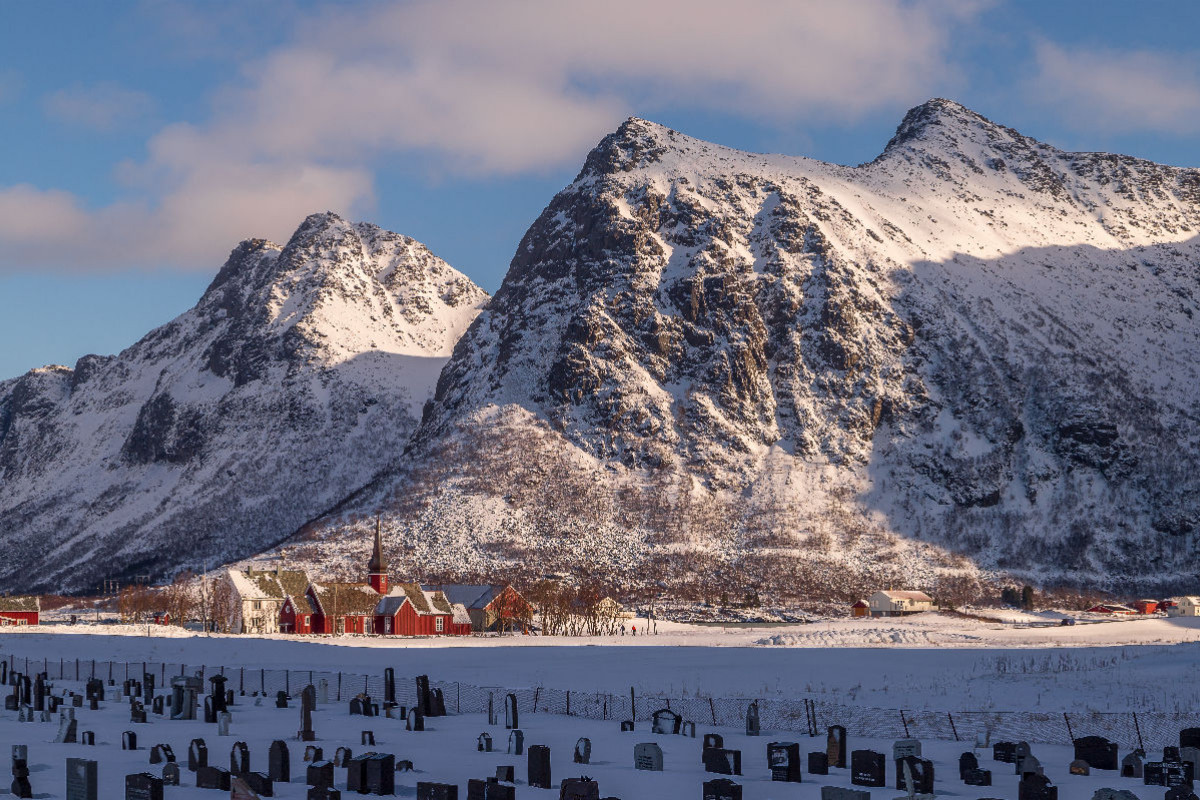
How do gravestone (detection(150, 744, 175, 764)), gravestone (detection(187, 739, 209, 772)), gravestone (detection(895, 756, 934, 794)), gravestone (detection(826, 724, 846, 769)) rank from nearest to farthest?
gravestone (detection(895, 756, 934, 794))
gravestone (detection(187, 739, 209, 772))
gravestone (detection(150, 744, 175, 764))
gravestone (detection(826, 724, 846, 769))

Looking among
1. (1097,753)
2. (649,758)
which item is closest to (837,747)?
(649,758)

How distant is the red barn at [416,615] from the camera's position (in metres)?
130

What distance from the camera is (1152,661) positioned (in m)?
66.5

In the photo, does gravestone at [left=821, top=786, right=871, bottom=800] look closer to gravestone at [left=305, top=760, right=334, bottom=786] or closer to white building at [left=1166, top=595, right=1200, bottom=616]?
gravestone at [left=305, top=760, right=334, bottom=786]

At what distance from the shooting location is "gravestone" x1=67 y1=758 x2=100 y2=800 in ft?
93.3

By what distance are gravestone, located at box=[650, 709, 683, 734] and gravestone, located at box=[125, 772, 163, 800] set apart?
19.0 meters

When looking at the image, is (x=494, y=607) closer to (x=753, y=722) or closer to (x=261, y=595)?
(x=261, y=595)

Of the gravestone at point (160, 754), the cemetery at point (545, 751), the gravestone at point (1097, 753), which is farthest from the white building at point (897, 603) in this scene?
the gravestone at point (160, 754)

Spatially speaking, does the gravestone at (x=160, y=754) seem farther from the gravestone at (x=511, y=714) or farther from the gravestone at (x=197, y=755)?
the gravestone at (x=511, y=714)

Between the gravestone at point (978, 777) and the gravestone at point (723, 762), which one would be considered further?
the gravestone at point (723, 762)

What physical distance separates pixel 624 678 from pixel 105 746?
3068cm

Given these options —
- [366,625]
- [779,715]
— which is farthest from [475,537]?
[779,715]

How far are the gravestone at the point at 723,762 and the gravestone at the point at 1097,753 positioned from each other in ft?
29.2

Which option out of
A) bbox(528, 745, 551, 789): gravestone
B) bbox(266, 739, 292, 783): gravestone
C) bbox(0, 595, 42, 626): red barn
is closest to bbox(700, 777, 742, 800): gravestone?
bbox(528, 745, 551, 789): gravestone
